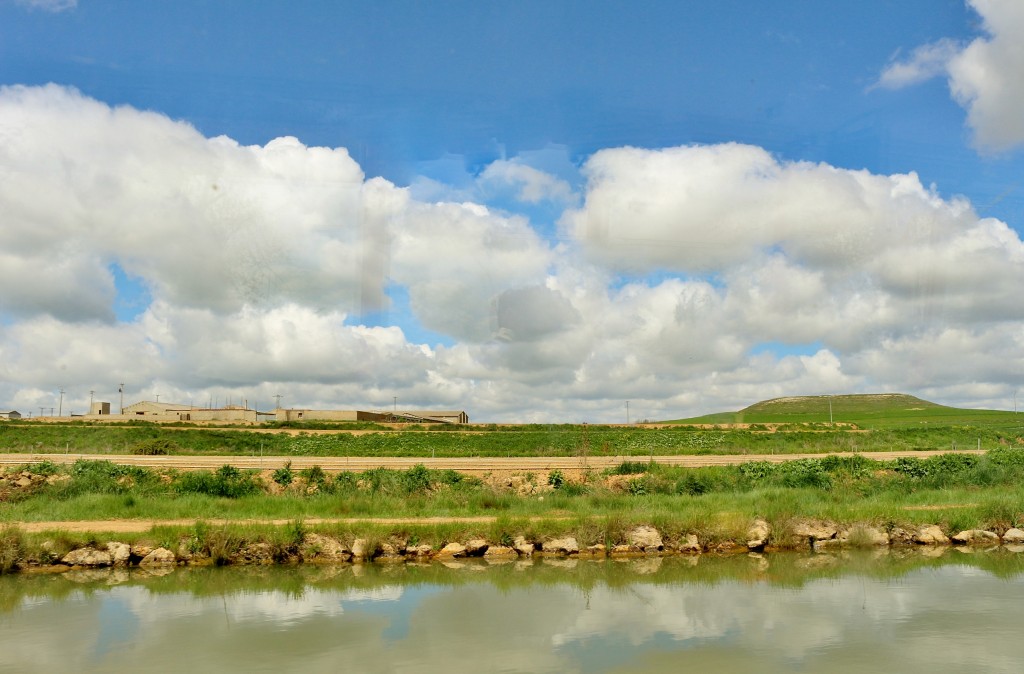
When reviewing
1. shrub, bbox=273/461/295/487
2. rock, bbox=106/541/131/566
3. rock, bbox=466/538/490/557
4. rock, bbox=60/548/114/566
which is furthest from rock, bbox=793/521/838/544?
shrub, bbox=273/461/295/487

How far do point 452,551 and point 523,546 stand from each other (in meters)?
1.78

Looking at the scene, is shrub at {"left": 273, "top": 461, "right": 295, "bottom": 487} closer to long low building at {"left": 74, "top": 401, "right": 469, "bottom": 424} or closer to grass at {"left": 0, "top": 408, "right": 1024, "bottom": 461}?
grass at {"left": 0, "top": 408, "right": 1024, "bottom": 461}

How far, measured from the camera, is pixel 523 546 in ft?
60.5

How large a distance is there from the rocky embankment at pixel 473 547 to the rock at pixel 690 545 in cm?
3

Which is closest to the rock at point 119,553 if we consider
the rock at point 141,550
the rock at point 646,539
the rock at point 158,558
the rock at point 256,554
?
the rock at point 141,550

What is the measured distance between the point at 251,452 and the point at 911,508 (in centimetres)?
4896

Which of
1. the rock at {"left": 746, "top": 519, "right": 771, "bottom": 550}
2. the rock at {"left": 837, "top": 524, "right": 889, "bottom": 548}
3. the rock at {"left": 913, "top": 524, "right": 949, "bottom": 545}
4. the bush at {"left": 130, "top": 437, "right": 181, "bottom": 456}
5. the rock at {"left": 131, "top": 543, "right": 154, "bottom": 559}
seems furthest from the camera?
the bush at {"left": 130, "top": 437, "right": 181, "bottom": 456}

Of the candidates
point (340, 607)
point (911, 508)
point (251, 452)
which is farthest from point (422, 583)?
point (251, 452)

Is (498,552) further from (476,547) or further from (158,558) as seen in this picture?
(158,558)

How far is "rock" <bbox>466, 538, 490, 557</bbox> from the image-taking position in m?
18.4

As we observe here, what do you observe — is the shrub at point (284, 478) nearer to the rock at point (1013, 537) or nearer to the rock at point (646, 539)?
the rock at point (646, 539)

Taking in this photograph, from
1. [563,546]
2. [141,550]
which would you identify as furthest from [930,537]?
[141,550]

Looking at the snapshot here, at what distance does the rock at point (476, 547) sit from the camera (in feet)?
60.2

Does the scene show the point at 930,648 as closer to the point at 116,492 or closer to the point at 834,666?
the point at 834,666
